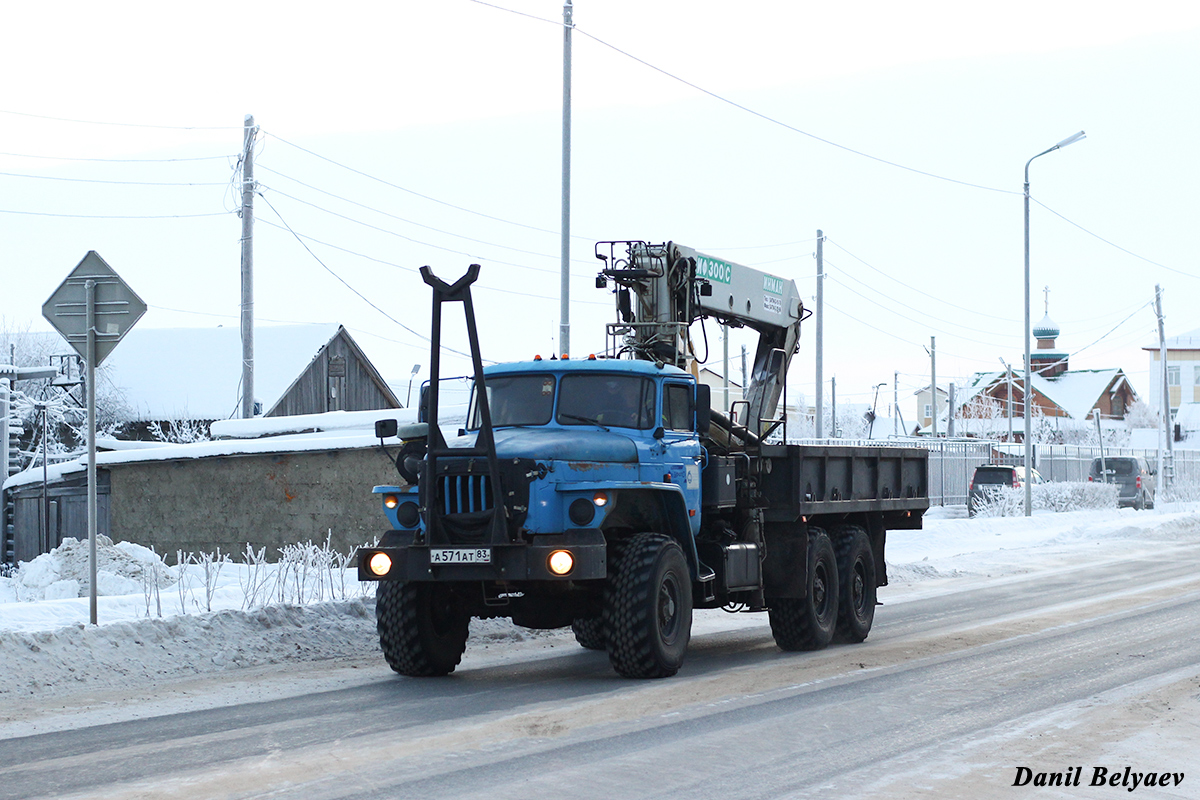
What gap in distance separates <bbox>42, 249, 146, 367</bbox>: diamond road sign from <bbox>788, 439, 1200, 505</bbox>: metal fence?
27814mm

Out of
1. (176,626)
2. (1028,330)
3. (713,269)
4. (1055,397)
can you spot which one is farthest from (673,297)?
(1055,397)

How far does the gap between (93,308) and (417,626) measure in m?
4.35

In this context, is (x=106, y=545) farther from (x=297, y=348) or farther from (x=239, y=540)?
(x=297, y=348)

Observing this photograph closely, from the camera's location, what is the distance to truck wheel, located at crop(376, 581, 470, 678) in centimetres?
1086

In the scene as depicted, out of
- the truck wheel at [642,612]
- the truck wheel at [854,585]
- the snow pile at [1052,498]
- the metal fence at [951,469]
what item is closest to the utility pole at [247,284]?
the truck wheel at [854,585]

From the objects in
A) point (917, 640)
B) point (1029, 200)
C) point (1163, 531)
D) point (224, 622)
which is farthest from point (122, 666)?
point (1029, 200)

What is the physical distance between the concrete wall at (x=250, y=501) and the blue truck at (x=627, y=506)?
8633 millimetres

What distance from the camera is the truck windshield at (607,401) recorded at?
11.5 metres

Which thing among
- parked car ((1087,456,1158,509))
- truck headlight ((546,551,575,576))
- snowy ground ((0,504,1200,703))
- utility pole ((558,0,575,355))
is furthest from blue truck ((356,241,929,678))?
parked car ((1087,456,1158,509))

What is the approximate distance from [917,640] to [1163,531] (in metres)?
23.0

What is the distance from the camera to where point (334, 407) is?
52500 millimetres

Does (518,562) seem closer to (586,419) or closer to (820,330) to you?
(586,419)

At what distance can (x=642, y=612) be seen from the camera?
10.3 meters

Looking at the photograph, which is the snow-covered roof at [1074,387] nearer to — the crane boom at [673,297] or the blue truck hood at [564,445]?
the crane boom at [673,297]
